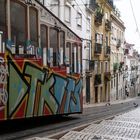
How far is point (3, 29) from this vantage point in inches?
419

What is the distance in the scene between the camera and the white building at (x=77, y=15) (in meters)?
32.8

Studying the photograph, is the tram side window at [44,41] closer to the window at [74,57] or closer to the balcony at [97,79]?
the window at [74,57]

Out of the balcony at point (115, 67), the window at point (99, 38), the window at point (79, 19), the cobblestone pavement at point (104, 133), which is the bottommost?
the cobblestone pavement at point (104, 133)

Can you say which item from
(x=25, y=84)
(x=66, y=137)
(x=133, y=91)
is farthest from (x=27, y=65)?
(x=133, y=91)

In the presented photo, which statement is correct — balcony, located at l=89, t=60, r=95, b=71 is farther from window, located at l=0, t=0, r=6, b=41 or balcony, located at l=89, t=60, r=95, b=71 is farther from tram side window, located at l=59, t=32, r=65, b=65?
window, located at l=0, t=0, r=6, b=41

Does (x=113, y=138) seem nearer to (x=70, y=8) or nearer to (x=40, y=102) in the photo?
(x=40, y=102)

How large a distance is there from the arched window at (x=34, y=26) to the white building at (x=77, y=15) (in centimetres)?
1781

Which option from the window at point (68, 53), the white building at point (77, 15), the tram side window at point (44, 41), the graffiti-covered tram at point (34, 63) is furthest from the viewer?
the white building at point (77, 15)

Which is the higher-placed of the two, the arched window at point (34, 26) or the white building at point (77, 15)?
the white building at point (77, 15)

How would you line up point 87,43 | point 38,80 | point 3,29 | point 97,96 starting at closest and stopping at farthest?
point 3,29 → point 38,80 → point 87,43 → point 97,96

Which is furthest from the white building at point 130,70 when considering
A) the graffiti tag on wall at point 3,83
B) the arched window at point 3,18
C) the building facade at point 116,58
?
the arched window at point 3,18

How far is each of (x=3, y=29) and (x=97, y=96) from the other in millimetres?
39368

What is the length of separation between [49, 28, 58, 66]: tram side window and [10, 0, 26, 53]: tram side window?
192 centimetres

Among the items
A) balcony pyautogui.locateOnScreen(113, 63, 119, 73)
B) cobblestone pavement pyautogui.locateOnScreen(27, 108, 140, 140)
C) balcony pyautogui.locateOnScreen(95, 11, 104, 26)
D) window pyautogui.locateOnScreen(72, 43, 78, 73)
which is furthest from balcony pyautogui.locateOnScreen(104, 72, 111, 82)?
cobblestone pavement pyautogui.locateOnScreen(27, 108, 140, 140)
